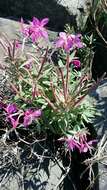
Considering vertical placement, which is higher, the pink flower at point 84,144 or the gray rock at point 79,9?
the gray rock at point 79,9

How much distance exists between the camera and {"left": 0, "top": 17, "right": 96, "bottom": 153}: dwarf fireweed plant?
198 centimetres

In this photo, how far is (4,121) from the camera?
216 cm

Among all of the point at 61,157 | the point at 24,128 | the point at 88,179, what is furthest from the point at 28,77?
the point at 88,179

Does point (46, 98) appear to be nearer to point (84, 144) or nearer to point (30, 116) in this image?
point (30, 116)

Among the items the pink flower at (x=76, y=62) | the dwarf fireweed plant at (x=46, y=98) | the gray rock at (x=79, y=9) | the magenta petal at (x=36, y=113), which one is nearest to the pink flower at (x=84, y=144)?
the dwarf fireweed plant at (x=46, y=98)

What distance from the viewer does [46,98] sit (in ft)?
6.51

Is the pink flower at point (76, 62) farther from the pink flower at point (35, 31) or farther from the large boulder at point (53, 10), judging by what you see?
the large boulder at point (53, 10)

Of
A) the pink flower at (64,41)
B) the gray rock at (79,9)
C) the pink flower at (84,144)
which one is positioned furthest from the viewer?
the gray rock at (79,9)

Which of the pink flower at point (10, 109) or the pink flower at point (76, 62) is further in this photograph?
the pink flower at point (76, 62)

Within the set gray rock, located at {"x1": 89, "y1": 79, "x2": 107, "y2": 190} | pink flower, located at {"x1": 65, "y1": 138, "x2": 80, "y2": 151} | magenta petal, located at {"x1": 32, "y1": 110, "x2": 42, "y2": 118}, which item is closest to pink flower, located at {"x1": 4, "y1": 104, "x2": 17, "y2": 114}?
magenta petal, located at {"x1": 32, "y1": 110, "x2": 42, "y2": 118}

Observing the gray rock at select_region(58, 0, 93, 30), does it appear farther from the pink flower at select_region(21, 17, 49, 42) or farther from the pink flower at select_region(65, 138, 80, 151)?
the pink flower at select_region(65, 138, 80, 151)

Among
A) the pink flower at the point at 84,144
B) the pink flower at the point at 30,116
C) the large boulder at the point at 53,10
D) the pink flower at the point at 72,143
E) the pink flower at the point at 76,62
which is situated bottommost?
the pink flower at the point at 84,144

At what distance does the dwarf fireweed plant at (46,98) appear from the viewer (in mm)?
1977

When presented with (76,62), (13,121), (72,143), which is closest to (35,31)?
(76,62)
